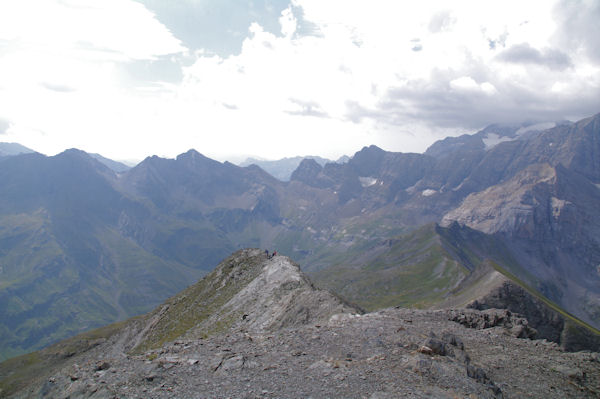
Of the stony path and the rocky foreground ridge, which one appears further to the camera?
the rocky foreground ridge

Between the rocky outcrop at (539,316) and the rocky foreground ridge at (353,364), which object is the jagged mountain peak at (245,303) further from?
the rocky outcrop at (539,316)

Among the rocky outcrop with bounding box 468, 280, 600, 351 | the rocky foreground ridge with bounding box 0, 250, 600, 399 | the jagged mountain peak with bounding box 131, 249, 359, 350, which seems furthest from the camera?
the rocky outcrop with bounding box 468, 280, 600, 351

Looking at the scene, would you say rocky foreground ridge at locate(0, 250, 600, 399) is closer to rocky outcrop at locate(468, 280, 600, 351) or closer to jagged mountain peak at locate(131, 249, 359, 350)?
jagged mountain peak at locate(131, 249, 359, 350)

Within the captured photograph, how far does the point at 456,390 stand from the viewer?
2317 centimetres

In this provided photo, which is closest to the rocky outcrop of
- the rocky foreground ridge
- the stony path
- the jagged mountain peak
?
the jagged mountain peak

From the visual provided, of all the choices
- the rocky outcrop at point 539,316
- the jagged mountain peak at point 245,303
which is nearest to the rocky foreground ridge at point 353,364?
the jagged mountain peak at point 245,303

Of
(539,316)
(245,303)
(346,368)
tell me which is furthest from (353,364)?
(539,316)

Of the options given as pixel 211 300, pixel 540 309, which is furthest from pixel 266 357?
pixel 540 309

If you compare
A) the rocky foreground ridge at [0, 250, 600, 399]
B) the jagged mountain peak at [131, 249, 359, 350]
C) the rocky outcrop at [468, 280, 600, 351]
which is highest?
the rocky foreground ridge at [0, 250, 600, 399]

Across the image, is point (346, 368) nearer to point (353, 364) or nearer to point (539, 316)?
point (353, 364)

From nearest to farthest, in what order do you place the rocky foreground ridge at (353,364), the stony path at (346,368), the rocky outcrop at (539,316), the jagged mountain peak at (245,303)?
the stony path at (346,368) < the rocky foreground ridge at (353,364) < the jagged mountain peak at (245,303) < the rocky outcrop at (539,316)

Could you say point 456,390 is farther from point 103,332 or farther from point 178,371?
point 103,332

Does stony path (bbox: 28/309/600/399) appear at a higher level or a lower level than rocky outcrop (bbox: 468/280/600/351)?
higher

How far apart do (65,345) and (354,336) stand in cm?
13619
